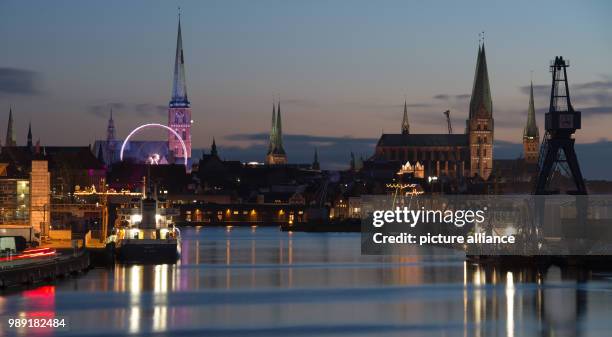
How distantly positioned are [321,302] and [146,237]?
2783 cm

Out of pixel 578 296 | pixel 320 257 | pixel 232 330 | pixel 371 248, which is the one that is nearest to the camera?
pixel 232 330

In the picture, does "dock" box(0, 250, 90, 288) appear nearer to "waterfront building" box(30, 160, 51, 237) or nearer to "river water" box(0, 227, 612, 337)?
"river water" box(0, 227, 612, 337)

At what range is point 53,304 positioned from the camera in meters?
52.6

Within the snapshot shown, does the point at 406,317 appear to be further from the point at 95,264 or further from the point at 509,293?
the point at 95,264

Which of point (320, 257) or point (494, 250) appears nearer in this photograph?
point (494, 250)

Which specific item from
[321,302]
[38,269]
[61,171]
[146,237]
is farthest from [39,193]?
[61,171]

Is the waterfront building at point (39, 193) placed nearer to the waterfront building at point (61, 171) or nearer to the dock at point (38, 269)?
the waterfront building at point (61, 171)

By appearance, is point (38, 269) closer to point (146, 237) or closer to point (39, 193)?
point (146, 237)

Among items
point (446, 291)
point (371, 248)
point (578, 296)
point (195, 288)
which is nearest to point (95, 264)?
point (195, 288)

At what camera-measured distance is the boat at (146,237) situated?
Answer: 80.4m

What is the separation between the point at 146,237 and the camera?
83.3 m

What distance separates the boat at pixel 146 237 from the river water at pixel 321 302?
1384mm

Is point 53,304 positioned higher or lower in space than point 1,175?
lower

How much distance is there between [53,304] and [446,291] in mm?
19159
